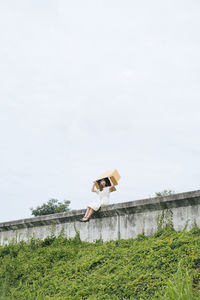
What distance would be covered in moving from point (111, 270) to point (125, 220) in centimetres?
170

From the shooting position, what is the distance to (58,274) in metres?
6.25

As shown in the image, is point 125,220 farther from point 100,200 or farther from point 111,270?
point 111,270

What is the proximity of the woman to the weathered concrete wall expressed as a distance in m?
0.14

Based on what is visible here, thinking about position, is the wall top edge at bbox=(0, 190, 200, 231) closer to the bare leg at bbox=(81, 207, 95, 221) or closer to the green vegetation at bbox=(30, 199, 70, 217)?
the bare leg at bbox=(81, 207, 95, 221)

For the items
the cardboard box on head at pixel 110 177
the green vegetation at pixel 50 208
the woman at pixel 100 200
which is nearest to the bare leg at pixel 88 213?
the woman at pixel 100 200

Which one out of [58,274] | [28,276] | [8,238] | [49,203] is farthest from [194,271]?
[49,203]

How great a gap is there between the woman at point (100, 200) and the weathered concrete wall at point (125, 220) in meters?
0.14

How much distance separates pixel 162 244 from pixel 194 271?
1.06m

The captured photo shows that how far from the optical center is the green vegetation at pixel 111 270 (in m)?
4.67

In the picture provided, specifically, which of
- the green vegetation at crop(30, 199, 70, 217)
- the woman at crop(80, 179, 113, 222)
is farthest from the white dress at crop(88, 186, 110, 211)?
the green vegetation at crop(30, 199, 70, 217)

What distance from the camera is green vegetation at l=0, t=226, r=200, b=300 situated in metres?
4.67

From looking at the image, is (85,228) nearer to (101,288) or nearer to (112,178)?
(112,178)

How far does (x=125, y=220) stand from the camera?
721 cm

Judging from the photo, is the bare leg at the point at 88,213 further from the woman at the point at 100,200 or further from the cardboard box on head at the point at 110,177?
the cardboard box on head at the point at 110,177
